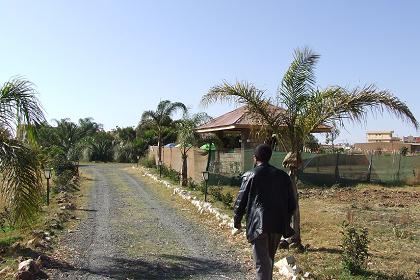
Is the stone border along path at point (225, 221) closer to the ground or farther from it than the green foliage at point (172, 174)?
Answer: closer to the ground

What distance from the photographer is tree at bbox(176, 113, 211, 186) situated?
77.9ft

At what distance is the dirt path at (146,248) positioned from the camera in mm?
7879

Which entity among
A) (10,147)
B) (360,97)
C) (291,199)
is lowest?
(291,199)

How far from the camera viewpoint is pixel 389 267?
7.88 m

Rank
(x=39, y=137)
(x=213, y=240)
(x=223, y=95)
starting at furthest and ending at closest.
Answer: (x=213, y=240) → (x=223, y=95) → (x=39, y=137)

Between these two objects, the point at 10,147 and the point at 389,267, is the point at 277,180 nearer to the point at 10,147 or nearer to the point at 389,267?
the point at 389,267

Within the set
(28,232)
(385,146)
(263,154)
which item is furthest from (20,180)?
(385,146)

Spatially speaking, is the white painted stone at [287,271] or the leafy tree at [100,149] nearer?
the white painted stone at [287,271]

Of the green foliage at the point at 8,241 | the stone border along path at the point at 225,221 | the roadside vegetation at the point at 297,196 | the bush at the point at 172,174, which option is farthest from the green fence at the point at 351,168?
the green foliage at the point at 8,241

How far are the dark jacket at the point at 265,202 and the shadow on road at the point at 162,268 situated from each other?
2243 millimetres

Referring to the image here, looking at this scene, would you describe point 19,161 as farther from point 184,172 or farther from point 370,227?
point 184,172

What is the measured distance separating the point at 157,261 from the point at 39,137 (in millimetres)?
2899

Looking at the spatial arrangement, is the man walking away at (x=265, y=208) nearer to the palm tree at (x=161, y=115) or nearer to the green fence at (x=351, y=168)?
the green fence at (x=351, y=168)

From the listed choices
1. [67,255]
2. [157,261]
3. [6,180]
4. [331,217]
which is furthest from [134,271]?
[331,217]
